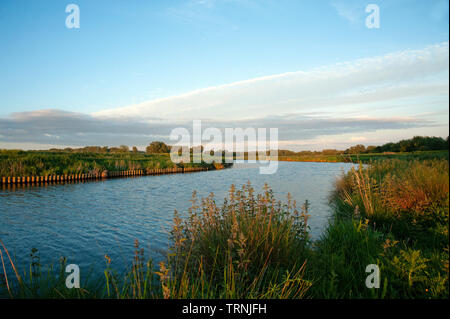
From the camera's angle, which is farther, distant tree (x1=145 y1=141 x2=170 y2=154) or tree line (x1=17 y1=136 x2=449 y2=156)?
distant tree (x1=145 y1=141 x2=170 y2=154)

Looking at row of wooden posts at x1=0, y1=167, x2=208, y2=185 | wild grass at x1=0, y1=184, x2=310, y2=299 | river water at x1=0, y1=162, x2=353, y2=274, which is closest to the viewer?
wild grass at x1=0, y1=184, x2=310, y2=299

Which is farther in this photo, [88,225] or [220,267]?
[88,225]

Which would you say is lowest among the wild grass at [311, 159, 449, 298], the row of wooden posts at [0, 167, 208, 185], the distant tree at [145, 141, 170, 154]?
the row of wooden posts at [0, 167, 208, 185]

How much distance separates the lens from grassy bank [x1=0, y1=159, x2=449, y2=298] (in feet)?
11.9

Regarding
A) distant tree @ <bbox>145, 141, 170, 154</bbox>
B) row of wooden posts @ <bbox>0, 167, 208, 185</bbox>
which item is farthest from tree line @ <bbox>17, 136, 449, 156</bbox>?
row of wooden posts @ <bbox>0, 167, 208, 185</bbox>

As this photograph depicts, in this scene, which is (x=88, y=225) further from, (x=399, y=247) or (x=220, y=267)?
(x=399, y=247)

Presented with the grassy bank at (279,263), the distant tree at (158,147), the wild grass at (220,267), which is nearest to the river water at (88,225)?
the grassy bank at (279,263)

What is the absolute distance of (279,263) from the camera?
443 cm

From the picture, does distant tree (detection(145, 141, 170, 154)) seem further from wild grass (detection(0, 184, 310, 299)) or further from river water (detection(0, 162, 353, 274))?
wild grass (detection(0, 184, 310, 299))

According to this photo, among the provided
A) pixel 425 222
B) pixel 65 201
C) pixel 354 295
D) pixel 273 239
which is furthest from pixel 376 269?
pixel 65 201

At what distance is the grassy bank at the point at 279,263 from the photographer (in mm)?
3631

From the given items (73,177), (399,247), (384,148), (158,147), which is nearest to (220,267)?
(399,247)
